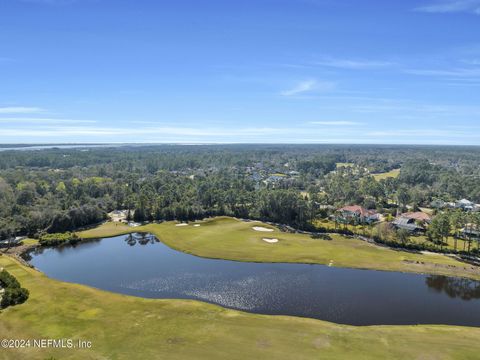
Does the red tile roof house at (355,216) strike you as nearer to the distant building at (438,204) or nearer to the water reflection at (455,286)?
the distant building at (438,204)

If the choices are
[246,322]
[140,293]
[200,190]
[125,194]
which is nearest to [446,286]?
[246,322]

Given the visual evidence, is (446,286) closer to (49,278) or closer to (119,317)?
(119,317)

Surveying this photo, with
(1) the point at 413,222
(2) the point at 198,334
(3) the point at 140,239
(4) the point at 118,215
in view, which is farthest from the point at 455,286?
(4) the point at 118,215

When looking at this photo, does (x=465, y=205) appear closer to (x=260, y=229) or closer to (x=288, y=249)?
(x=260, y=229)

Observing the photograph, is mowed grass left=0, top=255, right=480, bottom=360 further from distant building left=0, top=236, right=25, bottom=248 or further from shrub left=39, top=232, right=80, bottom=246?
distant building left=0, top=236, right=25, bottom=248

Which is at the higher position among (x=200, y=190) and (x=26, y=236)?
(x=200, y=190)

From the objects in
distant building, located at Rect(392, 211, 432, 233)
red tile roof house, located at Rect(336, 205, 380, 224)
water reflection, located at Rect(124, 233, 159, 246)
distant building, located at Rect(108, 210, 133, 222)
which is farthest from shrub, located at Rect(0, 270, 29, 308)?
distant building, located at Rect(392, 211, 432, 233)
